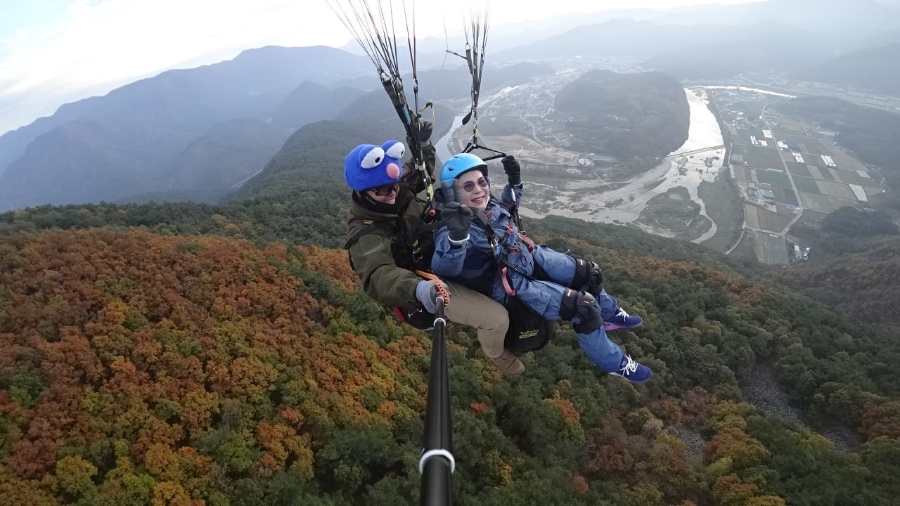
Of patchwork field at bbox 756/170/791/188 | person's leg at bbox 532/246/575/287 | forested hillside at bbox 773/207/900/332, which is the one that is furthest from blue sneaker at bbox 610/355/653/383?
patchwork field at bbox 756/170/791/188

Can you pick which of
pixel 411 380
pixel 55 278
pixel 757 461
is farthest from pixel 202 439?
pixel 757 461

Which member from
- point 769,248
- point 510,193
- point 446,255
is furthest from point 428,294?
point 769,248

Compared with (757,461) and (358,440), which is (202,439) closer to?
(358,440)

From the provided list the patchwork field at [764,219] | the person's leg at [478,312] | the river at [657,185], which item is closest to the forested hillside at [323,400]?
the person's leg at [478,312]

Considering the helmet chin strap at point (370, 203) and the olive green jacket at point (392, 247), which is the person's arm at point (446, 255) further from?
the helmet chin strap at point (370, 203)

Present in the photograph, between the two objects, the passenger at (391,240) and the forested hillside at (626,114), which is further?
the forested hillside at (626,114)

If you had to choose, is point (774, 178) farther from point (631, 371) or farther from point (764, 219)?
point (631, 371)
